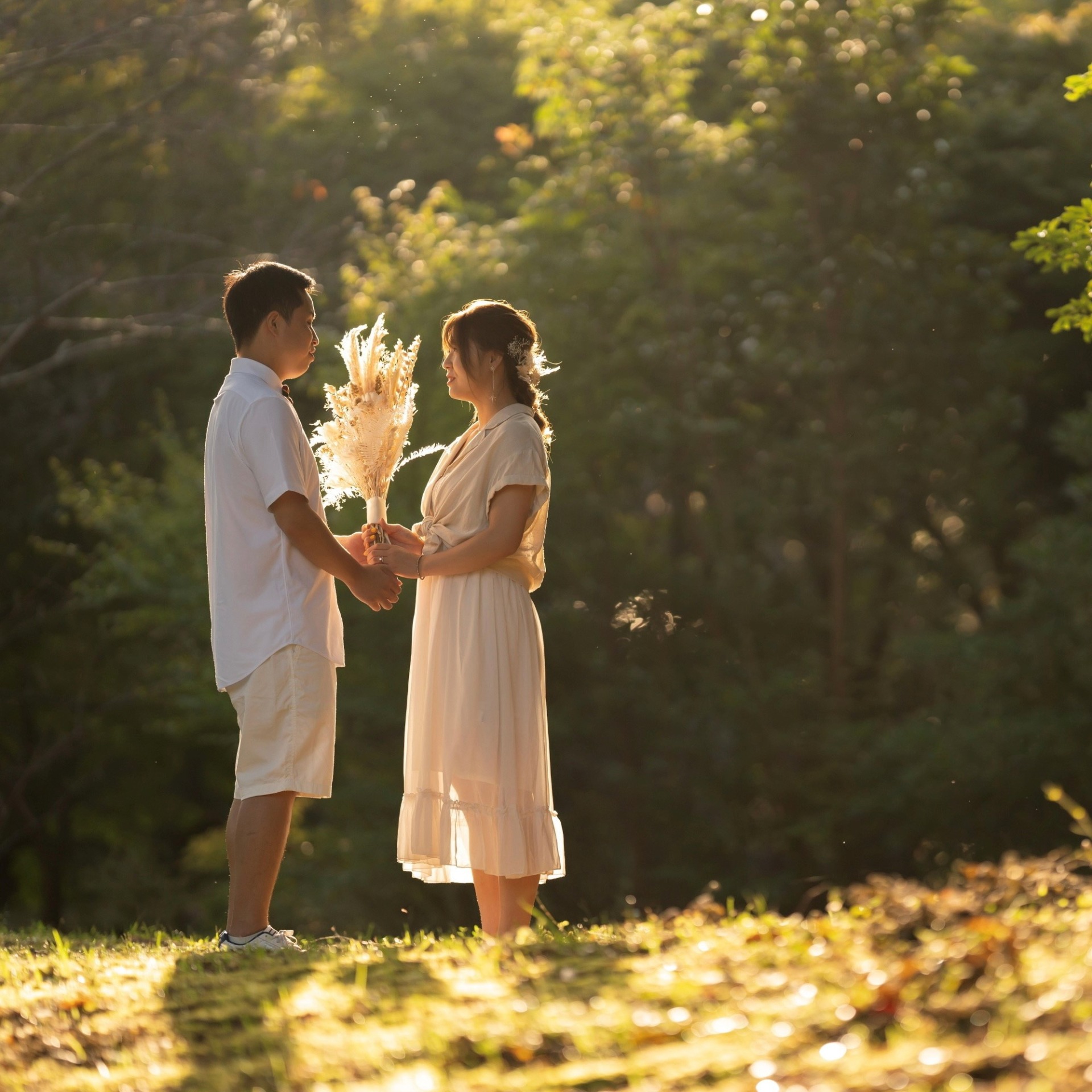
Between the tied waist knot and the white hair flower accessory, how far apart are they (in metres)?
0.60

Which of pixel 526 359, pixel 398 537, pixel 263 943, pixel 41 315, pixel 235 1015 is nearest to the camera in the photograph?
pixel 235 1015

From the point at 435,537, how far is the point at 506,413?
508mm

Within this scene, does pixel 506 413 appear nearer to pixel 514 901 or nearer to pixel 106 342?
pixel 514 901

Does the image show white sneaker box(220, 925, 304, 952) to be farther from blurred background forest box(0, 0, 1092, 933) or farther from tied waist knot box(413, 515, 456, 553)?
blurred background forest box(0, 0, 1092, 933)

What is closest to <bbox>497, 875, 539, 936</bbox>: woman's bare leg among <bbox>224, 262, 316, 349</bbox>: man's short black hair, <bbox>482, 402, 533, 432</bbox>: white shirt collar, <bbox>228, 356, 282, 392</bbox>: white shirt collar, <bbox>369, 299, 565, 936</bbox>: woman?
<bbox>369, 299, 565, 936</bbox>: woman

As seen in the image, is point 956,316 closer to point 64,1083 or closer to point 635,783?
point 635,783

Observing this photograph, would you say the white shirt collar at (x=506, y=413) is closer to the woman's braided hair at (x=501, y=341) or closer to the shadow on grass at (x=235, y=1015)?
the woman's braided hair at (x=501, y=341)

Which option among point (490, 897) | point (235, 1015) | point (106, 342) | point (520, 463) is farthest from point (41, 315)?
point (235, 1015)

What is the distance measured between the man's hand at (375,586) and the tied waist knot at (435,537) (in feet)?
0.57

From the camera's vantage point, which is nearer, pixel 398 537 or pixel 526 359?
pixel 526 359

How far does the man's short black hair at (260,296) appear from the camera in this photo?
194 inches

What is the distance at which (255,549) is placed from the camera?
4.77 meters

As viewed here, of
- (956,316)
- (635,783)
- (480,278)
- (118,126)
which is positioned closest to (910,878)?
(635,783)

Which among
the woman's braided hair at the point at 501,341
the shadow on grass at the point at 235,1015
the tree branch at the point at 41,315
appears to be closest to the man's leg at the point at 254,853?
the shadow on grass at the point at 235,1015
